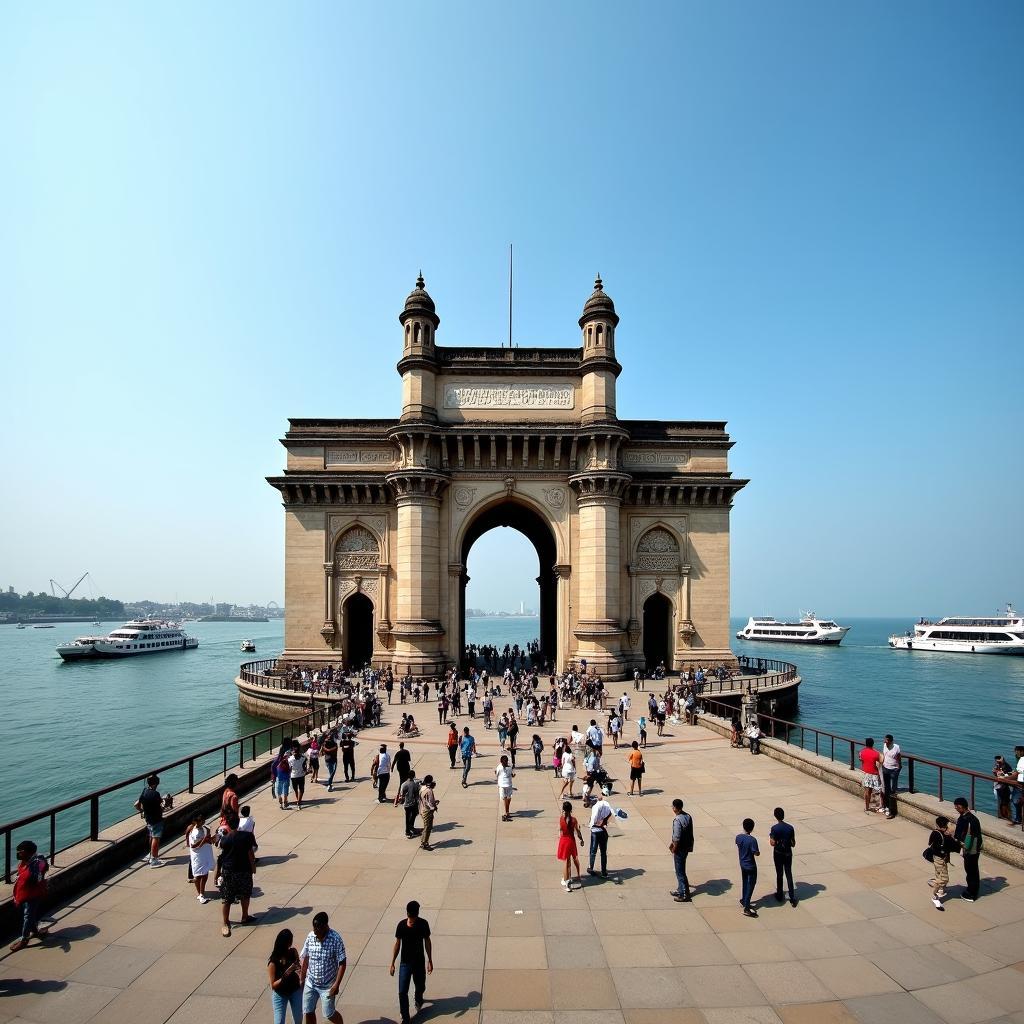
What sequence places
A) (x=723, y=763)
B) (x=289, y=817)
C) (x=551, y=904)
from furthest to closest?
(x=723, y=763) → (x=289, y=817) → (x=551, y=904)

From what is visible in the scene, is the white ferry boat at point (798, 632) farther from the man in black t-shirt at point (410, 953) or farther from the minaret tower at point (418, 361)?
the man in black t-shirt at point (410, 953)

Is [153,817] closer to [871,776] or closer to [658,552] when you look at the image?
[871,776]

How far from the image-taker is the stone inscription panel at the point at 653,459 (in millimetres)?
37094

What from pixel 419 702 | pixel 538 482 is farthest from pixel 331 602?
pixel 538 482

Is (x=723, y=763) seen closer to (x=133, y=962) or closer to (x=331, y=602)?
(x=133, y=962)

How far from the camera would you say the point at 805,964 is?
23.6 feet

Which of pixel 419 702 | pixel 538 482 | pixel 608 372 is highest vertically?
pixel 608 372

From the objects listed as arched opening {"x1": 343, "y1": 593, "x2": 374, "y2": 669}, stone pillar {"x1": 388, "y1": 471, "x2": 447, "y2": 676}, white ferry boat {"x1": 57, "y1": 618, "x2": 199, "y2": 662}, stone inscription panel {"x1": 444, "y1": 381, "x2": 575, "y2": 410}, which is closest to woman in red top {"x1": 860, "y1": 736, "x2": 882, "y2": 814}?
stone pillar {"x1": 388, "y1": 471, "x2": 447, "y2": 676}

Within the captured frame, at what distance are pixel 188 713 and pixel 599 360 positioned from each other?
112ft

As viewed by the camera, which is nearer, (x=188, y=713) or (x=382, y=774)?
(x=382, y=774)

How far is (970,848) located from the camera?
8719mm

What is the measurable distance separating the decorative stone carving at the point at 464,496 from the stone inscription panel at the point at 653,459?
10012mm

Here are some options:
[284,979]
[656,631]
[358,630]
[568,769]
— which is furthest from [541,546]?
[284,979]

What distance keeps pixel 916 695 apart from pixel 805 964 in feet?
163
